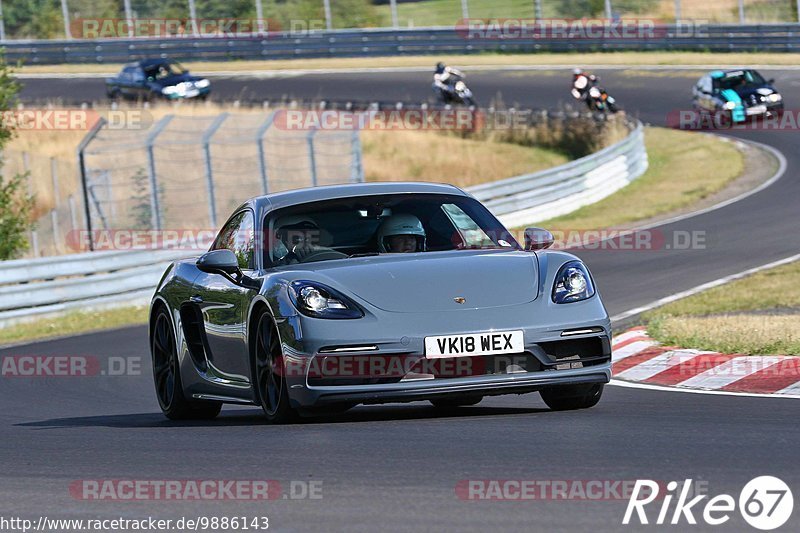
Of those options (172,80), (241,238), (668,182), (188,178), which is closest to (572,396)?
(241,238)

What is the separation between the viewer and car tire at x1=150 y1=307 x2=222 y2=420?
9195 mm

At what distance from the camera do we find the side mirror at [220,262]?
8078 millimetres

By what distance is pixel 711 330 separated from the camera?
11.5 metres

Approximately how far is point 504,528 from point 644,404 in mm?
3532

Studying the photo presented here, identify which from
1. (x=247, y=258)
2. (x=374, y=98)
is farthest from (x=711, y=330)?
(x=374, y=98)

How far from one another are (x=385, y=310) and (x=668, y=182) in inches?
878

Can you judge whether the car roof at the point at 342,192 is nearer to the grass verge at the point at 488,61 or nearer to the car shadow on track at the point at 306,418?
the car shadow on track at the point at 306,418

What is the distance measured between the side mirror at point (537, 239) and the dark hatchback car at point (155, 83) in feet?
125

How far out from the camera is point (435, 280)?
7539 mm

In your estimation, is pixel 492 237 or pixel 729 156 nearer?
pixel 492 237

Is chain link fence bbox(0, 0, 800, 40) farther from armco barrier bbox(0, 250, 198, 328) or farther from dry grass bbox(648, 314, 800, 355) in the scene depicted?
dry grass bbox(648, 314, 800, 355)

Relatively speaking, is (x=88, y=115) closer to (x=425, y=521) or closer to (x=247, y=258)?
(x=247, y=258)

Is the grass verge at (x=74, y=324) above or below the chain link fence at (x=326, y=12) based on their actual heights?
below

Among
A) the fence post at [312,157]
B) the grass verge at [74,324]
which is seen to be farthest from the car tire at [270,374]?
the fence post at [312,157]
